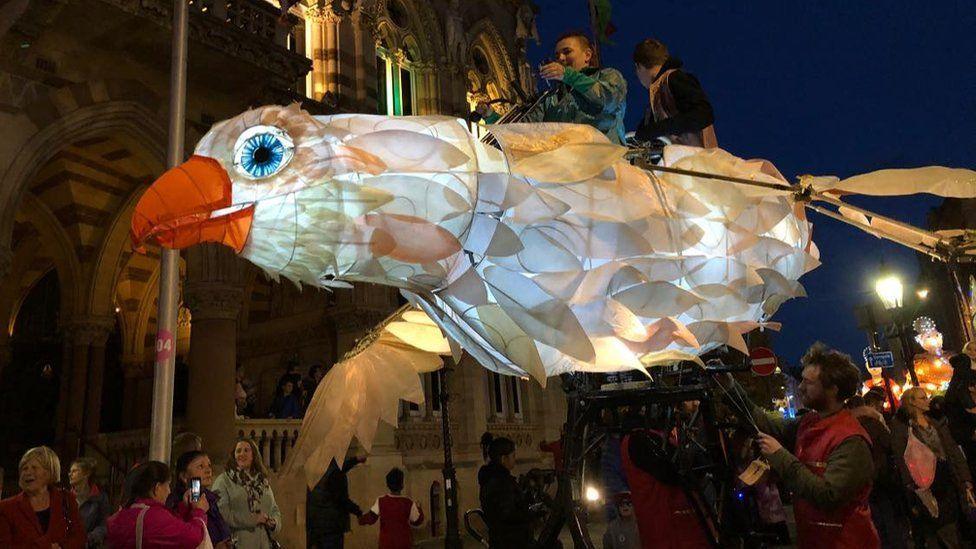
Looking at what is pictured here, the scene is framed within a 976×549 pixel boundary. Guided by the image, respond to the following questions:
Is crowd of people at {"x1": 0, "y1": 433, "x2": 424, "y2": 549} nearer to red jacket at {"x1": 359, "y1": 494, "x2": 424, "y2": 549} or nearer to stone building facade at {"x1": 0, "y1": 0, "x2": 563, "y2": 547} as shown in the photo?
red jacket at {"x1": 359, "y1": 494, "x2": 424, "y2": 549}

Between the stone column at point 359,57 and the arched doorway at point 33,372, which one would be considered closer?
the stone column at point 359,57

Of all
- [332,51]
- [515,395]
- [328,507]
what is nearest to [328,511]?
[328,507]

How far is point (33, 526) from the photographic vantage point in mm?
5227

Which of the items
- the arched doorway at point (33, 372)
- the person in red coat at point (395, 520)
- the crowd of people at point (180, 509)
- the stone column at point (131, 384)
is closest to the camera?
the crowd of people at point (180, 509)

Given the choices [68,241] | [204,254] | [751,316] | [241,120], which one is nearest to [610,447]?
[751,316]

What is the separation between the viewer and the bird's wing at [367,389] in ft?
11.2

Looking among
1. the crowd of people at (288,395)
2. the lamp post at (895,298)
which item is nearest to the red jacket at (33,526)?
the crowd of people at (288,395)

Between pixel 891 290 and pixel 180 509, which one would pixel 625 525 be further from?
pixel 891 290

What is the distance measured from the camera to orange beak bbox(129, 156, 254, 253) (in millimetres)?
2502

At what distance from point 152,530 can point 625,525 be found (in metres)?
3.09

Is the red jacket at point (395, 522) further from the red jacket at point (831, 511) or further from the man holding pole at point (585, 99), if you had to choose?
the man holding pole at point (585, 99)

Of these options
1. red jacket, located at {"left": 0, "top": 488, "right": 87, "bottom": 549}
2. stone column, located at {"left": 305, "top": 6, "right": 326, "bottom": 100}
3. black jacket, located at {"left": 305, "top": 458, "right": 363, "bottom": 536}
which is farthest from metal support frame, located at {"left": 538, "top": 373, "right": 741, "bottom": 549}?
stone column, located at {"left": 305, "top": 6, "right": 326, "bottom": 100}

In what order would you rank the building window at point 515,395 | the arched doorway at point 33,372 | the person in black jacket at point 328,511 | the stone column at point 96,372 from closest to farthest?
the person in black jacket at point 328,511
the stone column at point 96,372
the arched doorway at point 33,372
the building window at point 515,395

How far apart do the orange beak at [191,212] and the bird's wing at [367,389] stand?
117 centimetres
